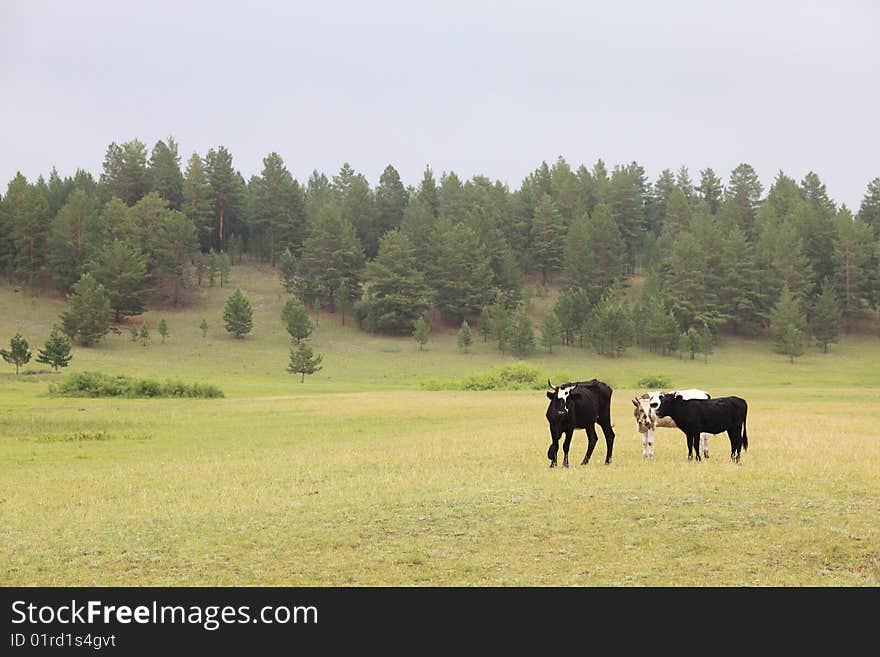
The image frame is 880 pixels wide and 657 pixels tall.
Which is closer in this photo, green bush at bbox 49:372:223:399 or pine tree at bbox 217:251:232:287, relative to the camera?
green bush at bbox 49:372:223:399

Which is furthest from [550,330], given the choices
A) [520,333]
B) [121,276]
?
[121,276]

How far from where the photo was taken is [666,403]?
21297 mm

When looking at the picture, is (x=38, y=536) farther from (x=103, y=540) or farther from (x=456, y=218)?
(x=456, y=218)

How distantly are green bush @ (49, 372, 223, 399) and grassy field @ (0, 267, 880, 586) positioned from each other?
13534 millimetres

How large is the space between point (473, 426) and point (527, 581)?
23.1m

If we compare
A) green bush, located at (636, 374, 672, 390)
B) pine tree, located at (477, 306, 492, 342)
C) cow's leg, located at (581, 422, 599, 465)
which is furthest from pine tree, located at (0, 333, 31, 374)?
cow's leg, located at (581, 422, 599, 465)

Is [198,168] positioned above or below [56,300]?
above

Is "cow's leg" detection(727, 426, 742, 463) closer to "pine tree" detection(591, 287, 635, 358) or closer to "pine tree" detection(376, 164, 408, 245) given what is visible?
Result: "pine tree" detection(591, 287, 635, 358)

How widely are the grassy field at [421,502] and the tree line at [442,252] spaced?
74.5 metres

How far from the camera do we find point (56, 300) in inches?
4560

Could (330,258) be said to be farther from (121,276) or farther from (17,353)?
(17,353)

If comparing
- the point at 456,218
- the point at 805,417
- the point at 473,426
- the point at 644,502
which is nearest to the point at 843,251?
the point at 456,218

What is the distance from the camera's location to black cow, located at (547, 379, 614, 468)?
20094 millimetres
